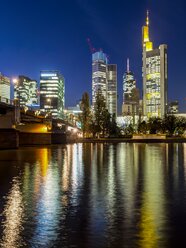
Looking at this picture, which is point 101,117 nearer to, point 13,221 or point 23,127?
point 23,127

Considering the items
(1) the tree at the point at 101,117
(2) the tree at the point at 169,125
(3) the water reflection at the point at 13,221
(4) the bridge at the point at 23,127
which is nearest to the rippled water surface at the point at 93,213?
(3) the water reflection at the point at 13,221

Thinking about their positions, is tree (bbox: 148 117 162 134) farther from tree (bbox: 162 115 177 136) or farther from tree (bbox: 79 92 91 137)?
tree (bbox: 79 92 91 137)

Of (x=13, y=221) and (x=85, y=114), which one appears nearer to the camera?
(x=13, y=221)

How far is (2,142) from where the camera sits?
77.7 meters

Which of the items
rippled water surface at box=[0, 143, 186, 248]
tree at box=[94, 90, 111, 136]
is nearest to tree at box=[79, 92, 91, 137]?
tree at box=[94, 90, 111, 136]

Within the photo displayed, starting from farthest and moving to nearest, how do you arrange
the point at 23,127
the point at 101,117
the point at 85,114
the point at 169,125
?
the point at 169,125 → the point at 101,117 → the point at 85,114 → the point at 23,127

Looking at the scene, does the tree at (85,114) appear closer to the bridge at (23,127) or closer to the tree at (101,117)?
the tree at (101,117)

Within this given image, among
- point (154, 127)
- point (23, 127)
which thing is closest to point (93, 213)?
point (23, 127)

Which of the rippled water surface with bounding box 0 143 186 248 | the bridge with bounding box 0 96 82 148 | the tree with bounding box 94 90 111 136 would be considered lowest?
the rippled water surface with bounding box 0 143 186 248

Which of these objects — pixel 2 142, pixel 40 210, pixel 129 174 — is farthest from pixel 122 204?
pixel 2 142

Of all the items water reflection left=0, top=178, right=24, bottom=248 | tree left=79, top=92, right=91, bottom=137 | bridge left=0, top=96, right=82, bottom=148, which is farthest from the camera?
tree left=79, top=92, right=91, bottom=137

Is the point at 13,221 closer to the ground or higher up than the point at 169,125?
closer to the ground

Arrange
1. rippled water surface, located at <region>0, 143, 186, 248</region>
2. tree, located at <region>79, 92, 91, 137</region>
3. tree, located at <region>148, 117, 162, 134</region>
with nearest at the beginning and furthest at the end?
rippled water surface, located at <region>0, 143, 186, 248</region>
tree, located at <region>79, 92, 91, 137</region>
tree, located at <region>148, 117, 162, 134</region>

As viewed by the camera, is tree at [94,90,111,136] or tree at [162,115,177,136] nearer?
tree at [94,90,111,136]
